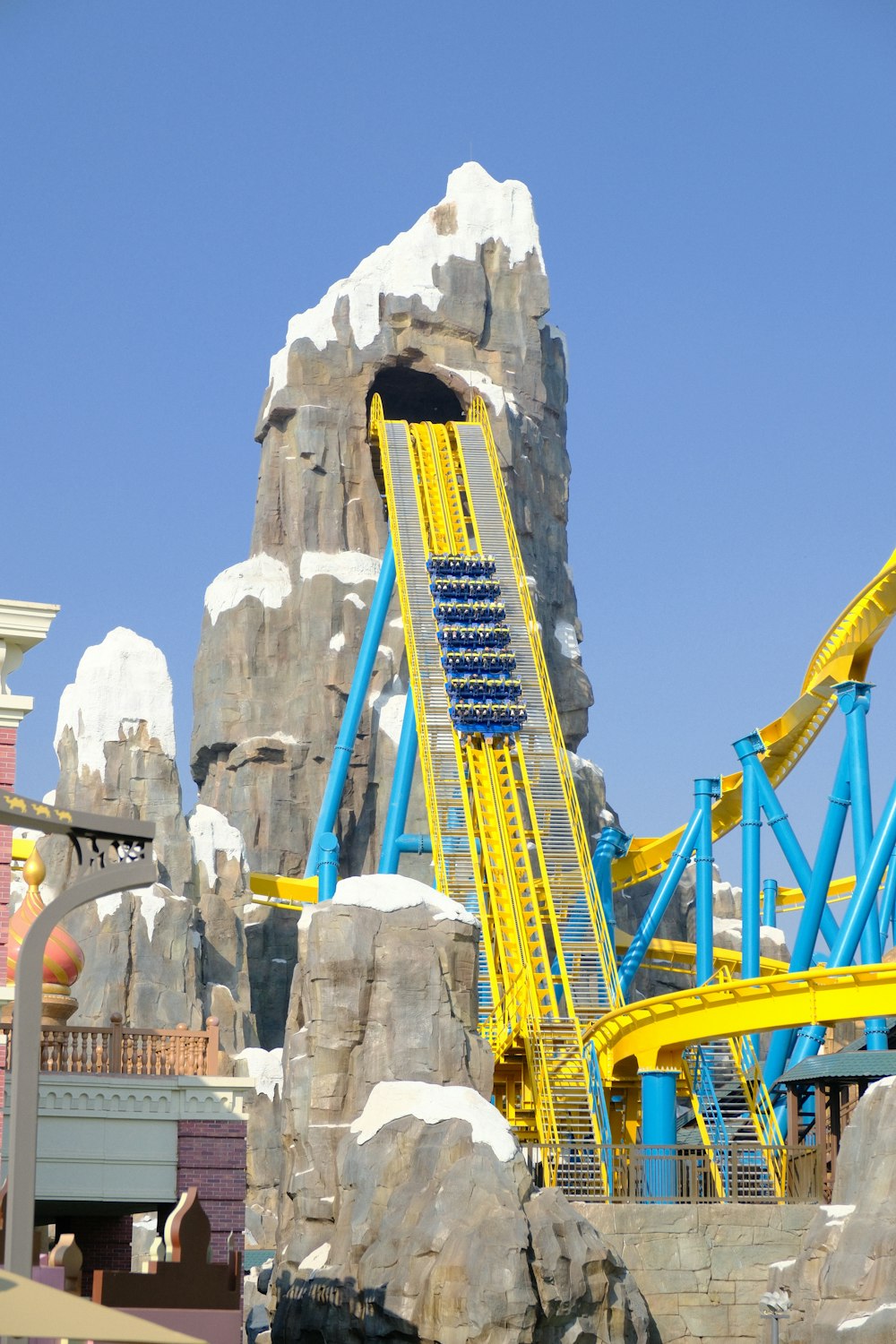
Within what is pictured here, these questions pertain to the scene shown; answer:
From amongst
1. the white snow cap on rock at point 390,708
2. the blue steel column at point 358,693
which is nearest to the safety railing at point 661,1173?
the blue steel column at point 358,693

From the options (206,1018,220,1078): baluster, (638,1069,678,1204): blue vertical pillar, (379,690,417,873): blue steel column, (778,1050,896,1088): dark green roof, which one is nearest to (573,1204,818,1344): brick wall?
(638,1069,678,1204): blue vertical pillar

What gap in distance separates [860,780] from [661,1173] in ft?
28.3

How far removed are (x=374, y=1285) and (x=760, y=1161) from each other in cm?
968

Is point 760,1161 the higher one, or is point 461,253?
point 461,253

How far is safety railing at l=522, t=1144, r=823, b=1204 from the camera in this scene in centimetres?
2788

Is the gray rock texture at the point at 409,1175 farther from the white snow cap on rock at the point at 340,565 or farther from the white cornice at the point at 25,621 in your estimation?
the white snow cap on rock at the point at 340,565

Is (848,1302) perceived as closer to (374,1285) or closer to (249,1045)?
(374,1285)

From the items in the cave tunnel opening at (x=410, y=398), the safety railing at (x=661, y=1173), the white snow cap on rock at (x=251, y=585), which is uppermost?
the cave tunnel opening at (x=410, y=398)

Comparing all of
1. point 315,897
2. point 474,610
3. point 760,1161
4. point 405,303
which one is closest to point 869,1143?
point 760,1161

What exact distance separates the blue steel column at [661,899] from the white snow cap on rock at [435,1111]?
1493cm

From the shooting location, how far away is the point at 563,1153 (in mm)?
29109

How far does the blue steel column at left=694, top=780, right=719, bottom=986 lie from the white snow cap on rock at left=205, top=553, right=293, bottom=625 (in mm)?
23203

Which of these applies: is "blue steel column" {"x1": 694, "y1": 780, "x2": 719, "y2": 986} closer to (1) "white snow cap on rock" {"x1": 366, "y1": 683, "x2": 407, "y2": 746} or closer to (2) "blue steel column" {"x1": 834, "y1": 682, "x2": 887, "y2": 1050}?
(2) "blue steel column" {"x1": 834, "y1": 682, "x2": 887, "y2": 1050}

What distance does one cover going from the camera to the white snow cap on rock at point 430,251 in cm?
6078
